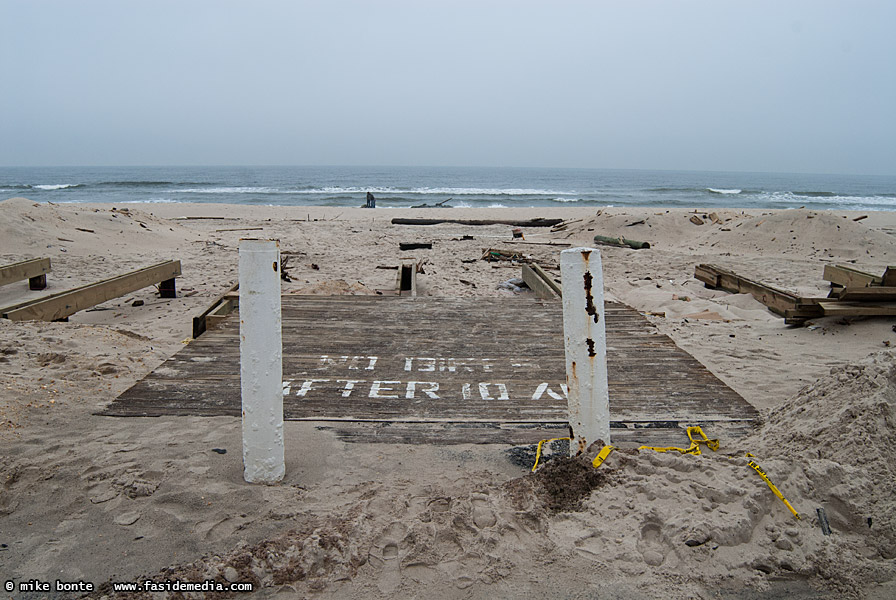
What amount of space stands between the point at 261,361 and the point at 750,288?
27.7 feet

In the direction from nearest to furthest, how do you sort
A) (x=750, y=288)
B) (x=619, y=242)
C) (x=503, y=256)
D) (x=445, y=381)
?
(x=445, y=381)
(x=750, y=288)
(x=503, y=256)
(x=619, y=242)

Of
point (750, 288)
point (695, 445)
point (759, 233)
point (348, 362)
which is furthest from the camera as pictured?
point (759, 233)

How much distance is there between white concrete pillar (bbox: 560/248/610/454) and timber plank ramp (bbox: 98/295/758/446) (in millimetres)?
606

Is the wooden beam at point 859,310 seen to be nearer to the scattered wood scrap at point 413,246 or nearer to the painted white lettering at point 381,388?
the painted white lettering at point 381,388

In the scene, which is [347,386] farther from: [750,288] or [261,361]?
[750,288]

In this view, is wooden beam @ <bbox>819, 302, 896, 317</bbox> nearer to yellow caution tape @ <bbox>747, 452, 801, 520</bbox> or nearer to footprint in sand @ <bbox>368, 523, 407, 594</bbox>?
yellow caution tape @ <bbox>747, 452, 801, 520</bbox>

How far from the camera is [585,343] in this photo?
2.94 m

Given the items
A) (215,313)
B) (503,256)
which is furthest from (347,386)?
(503,256)

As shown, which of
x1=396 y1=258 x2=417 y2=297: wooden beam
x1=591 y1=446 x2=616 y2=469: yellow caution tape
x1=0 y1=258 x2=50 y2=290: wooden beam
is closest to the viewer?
x1=591 y1=446 x2=616 y2=469: yellow caution tape

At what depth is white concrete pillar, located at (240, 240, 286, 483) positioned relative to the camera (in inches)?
110

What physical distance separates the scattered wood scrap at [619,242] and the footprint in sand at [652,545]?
46.0ft

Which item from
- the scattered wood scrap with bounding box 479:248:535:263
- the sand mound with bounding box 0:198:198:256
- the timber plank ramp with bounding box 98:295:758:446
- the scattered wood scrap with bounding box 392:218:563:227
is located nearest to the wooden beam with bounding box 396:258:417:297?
the timber plank ramp with bounding box 98:295:758:446

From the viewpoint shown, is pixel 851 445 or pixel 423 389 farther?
pixel 423 389

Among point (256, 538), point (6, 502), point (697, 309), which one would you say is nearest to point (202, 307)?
point (6, 502)
